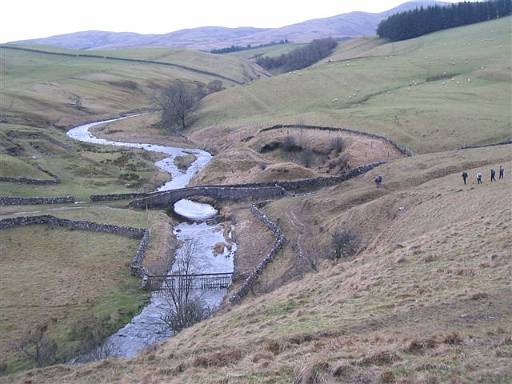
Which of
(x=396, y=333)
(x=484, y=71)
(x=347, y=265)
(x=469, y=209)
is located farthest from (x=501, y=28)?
(x=396, y=333)

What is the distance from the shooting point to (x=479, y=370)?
1420cm

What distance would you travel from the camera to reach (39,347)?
27.3 m

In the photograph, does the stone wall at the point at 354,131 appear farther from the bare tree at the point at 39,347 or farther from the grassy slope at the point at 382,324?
the bare tree at the point at 39,347

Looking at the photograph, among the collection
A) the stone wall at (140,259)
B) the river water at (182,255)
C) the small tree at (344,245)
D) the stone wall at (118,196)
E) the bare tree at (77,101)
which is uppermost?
the bare tree at (77,101)

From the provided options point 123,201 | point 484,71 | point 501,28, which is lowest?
point 123,201

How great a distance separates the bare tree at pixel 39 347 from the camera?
87.0ft

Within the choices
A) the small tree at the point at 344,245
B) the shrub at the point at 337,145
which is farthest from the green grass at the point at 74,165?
the small tree at the point at 344,245

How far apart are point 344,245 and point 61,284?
20023mm

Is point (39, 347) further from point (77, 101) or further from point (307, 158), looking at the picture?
point (77, 101)

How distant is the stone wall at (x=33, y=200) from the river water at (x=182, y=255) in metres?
11.8

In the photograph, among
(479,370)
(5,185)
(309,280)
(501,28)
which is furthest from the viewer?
(501,28)

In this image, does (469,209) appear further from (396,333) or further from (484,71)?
(484,71)

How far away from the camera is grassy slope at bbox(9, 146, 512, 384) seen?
50.9 ft

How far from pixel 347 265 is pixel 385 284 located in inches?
241
